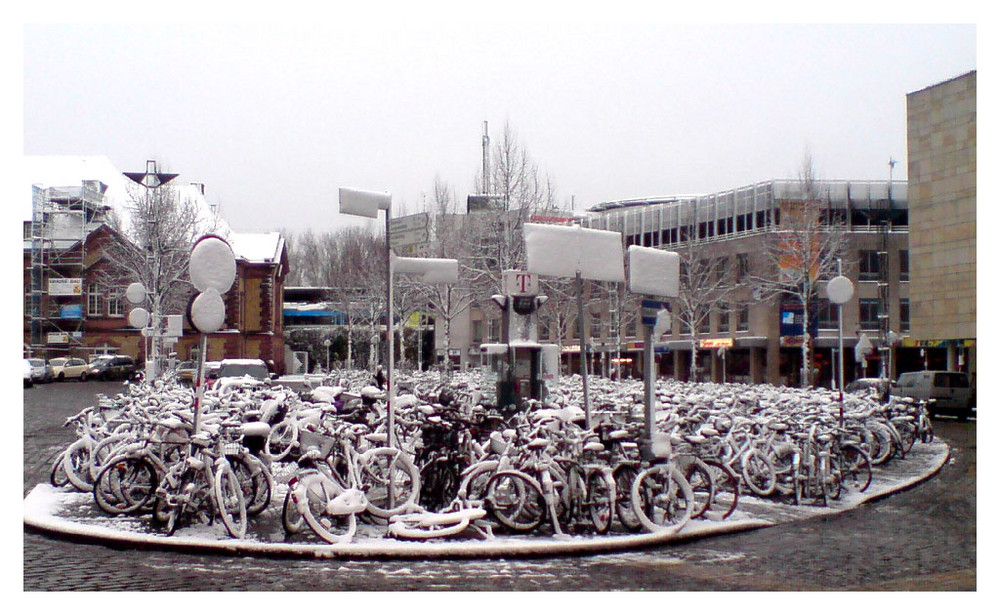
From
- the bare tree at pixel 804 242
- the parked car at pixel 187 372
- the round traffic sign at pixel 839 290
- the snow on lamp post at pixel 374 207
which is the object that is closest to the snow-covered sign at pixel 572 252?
the snow on lamp post at pixel 374 207

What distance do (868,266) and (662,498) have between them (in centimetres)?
3931

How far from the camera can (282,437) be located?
11.0 m

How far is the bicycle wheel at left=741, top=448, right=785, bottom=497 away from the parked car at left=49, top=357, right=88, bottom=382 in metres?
21.6

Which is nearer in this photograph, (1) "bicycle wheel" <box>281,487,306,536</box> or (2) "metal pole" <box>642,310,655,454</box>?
(1) "bicycle wheel" <box>281,487,306,536</box>

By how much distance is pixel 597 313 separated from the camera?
157 feet

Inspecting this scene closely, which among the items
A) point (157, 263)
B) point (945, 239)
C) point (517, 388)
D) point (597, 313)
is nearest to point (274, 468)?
point (517, 388)

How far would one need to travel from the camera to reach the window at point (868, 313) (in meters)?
45.1

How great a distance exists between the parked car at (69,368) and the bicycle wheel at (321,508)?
21501mm

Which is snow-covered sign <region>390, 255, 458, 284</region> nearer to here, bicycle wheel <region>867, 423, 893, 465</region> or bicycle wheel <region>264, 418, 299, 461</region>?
bicycle wheel <region>264, 418, 299, 461</region>

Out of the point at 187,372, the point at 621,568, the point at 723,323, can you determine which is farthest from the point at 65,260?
the point at 723,323

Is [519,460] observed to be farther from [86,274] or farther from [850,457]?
[86,274]

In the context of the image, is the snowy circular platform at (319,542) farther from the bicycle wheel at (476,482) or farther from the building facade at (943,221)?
the building facade at (943,221)

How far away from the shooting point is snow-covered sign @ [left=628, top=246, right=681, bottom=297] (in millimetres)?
9430

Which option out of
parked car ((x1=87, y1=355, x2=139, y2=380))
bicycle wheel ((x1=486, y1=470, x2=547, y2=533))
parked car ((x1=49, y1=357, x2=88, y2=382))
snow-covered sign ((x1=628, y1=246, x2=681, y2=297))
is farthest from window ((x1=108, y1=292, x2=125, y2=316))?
bicycle wheel ((x1=486, y1=470, x2=547, y2=533))
